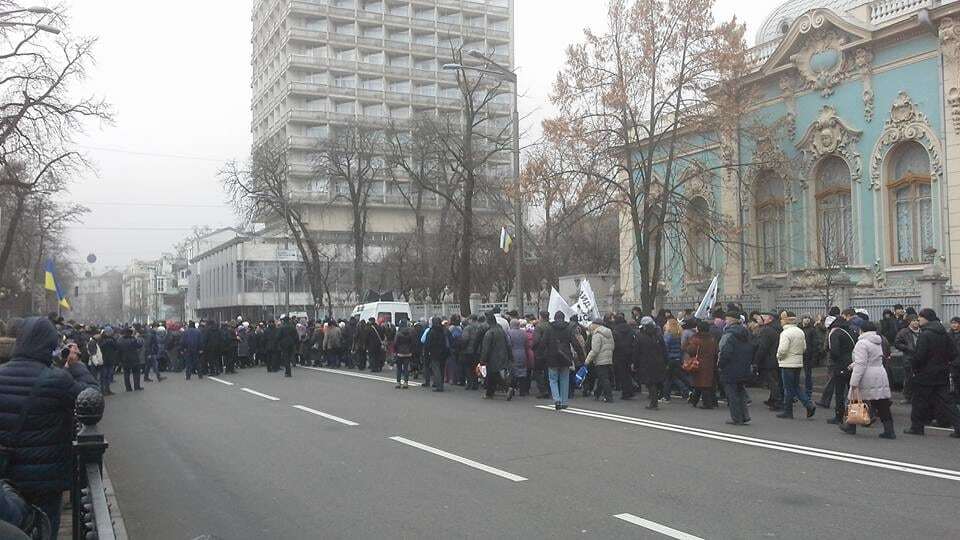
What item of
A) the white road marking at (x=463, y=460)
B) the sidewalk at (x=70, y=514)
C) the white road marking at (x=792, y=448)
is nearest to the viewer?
the sidewalk at (x=70, y=514)

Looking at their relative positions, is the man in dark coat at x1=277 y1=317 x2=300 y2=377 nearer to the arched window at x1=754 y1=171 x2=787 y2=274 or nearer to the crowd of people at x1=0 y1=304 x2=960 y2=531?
the crowd of people at x1=0 y1=304 x2=960 y2=531

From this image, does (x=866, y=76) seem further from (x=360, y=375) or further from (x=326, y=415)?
(x=326, y=415)

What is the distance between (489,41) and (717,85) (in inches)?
2717

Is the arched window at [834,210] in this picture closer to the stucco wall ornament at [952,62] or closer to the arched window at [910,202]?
the arched window at [910,202]

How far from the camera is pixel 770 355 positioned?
1503 cm

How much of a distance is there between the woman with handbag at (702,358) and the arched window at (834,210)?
13211mm

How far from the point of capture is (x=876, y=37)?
24875 mm

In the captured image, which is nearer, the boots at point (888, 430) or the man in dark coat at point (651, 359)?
the boots at point (888, 430)

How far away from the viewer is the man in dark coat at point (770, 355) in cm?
1489

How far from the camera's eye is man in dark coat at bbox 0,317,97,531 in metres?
4.95

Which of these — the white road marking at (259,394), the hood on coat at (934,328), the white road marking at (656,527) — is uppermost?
the hood on coat at (934,328)

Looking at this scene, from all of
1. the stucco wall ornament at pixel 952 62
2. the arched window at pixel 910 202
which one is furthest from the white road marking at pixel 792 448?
the stucco wall ornament at pixel 952 62

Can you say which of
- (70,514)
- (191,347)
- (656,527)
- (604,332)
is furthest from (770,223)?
(70,514)

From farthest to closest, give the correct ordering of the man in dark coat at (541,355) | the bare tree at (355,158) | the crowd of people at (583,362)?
the bare tree at (355,158) → the man in dark coat at (541,355) → the crowd of people at (583,362)
